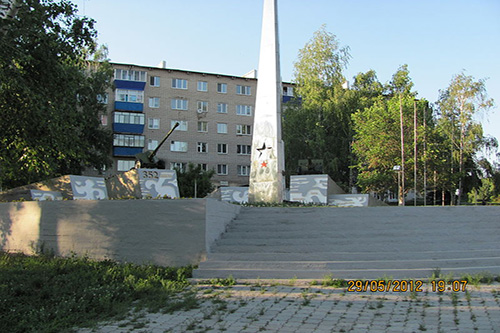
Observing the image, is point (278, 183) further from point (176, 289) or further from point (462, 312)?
point (462, 312)

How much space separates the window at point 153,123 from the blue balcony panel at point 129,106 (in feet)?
6.57

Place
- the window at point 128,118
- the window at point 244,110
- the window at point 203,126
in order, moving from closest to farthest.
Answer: the window at point 128,118
the window at point 203,126
the window at point 244,110

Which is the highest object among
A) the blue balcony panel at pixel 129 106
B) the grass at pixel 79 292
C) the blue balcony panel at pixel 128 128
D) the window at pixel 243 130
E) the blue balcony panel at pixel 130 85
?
the blue balcony panel at pixel 130 85

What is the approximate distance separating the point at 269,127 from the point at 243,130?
28.6 metres

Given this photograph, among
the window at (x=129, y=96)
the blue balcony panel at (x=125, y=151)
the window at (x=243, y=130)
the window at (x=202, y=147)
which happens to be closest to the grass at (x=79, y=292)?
the blue balcony panel at (x=125, y=151)

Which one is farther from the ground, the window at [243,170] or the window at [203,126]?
the window at [203,126]

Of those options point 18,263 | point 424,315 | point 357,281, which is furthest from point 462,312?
point 18,263

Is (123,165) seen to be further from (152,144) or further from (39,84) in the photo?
(39,84)

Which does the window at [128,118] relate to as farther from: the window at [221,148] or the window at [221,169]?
the window at [221,169]

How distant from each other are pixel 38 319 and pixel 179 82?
39642 mm

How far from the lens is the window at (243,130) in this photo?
45594 millimetres

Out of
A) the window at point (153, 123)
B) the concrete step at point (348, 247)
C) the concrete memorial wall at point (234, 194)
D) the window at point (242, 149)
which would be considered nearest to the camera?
the concrete step at point (348, 247)

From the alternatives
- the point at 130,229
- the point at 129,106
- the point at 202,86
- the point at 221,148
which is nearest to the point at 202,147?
the point at 221,148

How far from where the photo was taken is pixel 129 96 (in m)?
41.3
